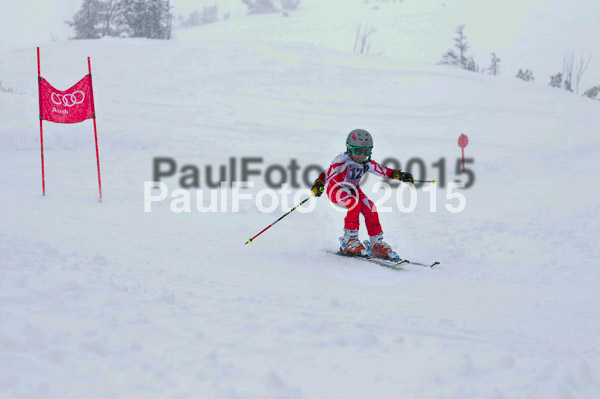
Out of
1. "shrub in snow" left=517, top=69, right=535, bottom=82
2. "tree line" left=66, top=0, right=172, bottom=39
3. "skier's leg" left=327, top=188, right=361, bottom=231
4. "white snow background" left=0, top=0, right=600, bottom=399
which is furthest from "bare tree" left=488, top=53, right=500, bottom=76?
"skier's leg" left=327, top=188, right=361, bottom=231

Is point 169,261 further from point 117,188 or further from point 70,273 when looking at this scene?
point 117,188

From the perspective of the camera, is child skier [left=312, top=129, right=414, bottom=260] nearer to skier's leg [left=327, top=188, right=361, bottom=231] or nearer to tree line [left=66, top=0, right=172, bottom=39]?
skier's leg [left=327, top=188, right=361, bottom=231]

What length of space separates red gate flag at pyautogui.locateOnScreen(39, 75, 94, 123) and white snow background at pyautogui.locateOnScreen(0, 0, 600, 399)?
1490 mm

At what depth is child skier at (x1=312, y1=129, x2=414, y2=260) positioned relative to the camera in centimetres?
608

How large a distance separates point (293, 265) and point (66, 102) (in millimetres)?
5888

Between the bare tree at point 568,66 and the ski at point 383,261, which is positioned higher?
the bare tree at point 568,66

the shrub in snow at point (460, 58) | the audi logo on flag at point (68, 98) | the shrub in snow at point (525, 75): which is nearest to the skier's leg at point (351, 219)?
the audi logo on flag at point (68, 98)

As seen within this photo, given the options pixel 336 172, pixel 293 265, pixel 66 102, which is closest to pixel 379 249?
pixel 336 172

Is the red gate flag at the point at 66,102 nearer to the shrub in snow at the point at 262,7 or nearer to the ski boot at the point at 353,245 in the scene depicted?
the ski boot at the point at 353,245

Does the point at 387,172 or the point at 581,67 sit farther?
the point at 581,67

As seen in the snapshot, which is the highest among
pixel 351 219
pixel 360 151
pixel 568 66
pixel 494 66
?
pixel 568 66

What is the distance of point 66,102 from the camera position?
8547mm

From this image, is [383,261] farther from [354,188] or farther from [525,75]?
[525,75]

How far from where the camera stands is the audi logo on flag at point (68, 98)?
27.9 ft
